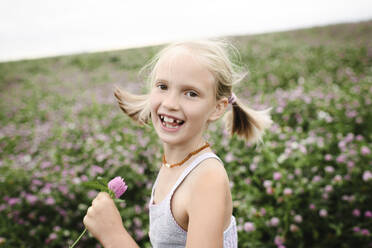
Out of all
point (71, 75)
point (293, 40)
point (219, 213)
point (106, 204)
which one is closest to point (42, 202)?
point (106, 204)

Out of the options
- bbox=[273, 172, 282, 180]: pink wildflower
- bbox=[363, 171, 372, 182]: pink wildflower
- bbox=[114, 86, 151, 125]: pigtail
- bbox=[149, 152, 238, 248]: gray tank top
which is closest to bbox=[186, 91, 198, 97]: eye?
bbox=[149, 152, 238, 248]: gray tank top

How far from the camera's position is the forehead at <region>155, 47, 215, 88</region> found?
1029 mm

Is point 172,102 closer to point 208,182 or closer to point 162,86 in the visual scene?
point 162,86

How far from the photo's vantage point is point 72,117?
5152 mm

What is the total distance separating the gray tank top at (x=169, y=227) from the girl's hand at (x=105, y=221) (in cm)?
16

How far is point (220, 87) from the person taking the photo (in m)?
1.15

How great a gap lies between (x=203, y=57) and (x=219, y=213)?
20.3 inches

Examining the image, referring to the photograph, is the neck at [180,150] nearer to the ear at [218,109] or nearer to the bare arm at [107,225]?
the ear at [218,109]

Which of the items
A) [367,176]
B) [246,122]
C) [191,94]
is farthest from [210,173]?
[367,176]

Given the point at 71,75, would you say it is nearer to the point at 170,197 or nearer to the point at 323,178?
the point at 323,178

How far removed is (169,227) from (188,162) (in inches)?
9.6

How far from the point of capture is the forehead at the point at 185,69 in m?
1.03

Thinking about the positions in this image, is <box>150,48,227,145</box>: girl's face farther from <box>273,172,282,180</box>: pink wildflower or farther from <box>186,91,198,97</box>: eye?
<box>273,172,282,180</box>: pink wildflower

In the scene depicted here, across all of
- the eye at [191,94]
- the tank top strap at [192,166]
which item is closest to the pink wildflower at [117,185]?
the tank top strap at [192,166]
